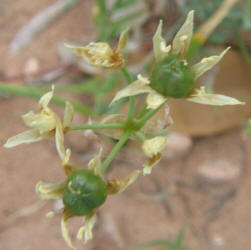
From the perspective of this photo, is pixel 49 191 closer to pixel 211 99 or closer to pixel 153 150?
pixel 153 150

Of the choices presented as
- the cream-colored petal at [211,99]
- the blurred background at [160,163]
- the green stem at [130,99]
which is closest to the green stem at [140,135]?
the green stem at [130,99]

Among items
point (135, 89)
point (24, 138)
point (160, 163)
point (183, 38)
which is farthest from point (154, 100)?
point (160, 163)

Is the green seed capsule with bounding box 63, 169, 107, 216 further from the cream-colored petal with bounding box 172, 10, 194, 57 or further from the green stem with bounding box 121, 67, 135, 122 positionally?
the cream-colored petal with bounding box 172, 10, 194, 57

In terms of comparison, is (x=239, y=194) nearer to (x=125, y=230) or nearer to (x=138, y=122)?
(x=125, y=230)

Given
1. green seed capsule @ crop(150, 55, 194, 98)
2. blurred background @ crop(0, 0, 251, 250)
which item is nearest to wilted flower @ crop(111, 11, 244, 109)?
green seed capsule @ crop(150, 55, 194, 98)

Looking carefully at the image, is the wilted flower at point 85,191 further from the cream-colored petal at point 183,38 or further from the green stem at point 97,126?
the cream-colored petal at point 183,38

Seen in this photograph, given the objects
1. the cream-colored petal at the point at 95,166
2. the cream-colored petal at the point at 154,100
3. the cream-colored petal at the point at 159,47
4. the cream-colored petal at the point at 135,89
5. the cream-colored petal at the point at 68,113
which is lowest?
the cream-colored petal at the point at 95,166

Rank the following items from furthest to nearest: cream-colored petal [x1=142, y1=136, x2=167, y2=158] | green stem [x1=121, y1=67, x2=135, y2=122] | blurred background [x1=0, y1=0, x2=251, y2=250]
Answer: blurred background [x1=0, y1=0, x2=251, y2=250] < green stem [x1=121, y1=67, x2=135, y2=122] < cream-colored petal [x1=142, y1=136, x2=167, y2=158]
